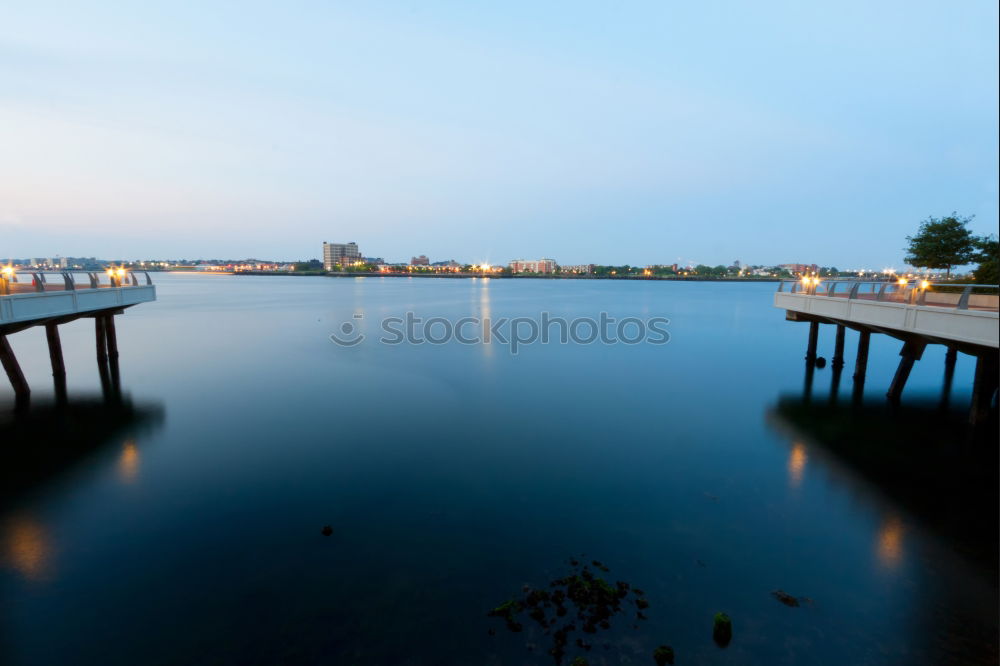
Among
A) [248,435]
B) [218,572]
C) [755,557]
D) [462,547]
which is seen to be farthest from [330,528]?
[755,557]

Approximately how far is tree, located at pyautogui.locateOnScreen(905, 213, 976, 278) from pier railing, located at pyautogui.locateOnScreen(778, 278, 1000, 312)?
2197 cm

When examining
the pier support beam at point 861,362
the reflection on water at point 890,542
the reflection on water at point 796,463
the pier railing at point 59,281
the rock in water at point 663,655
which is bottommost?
the reflection on water at point 796,463

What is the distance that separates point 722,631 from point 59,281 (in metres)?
24.3

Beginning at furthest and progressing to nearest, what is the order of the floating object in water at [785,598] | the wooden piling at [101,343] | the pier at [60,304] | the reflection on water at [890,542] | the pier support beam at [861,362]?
the wooden piling at [101,343] < the pier support beam at [861,362] < the pier at [60,304] < the reflection on water at [890,542] < the floating object in water at [785,598]

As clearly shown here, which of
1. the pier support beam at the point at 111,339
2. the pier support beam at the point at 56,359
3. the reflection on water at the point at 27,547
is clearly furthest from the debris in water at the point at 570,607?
the pier support beam at the point at 111,339

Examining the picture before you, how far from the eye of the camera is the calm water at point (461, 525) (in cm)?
731

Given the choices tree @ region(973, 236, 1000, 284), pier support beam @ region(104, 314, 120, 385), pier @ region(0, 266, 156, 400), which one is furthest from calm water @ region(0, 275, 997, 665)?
tree @ region(973, 236, 1000, 284)

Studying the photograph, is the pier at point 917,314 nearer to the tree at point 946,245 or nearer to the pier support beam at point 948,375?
the pier support beam at point 948,375

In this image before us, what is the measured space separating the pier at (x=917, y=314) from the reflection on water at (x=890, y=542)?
15.5ft

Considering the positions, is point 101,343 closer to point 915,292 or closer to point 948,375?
point 915,292

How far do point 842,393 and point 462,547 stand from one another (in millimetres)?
21309

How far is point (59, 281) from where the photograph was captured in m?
18.3

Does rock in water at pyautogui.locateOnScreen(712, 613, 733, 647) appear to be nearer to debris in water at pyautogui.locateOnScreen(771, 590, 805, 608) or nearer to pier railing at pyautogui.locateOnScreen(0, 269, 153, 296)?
debris in water at pyautogui.locateOnScreen(771, 590, 805, 608)

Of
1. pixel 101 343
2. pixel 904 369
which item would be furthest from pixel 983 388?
pixel 101 343
